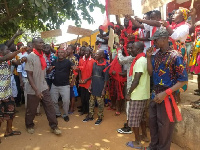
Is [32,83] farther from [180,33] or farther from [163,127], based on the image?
[180,33]

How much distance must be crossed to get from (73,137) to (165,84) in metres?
2.42

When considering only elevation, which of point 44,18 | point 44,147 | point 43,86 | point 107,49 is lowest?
point 44,147

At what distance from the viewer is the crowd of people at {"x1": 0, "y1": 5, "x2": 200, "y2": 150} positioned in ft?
8.78

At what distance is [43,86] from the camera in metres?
4.14

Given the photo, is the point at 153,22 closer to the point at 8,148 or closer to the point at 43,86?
the point at 43,86

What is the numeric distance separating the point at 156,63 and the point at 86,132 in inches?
97.7

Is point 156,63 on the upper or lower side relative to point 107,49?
lower

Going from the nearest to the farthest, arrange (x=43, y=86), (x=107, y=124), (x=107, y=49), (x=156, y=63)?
(x=156, y=63), (x=43, y=86), (x=107, y=124), (x=107, y=49)

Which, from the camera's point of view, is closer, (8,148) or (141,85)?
(141,85)

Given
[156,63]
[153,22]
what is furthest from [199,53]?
[156,63]

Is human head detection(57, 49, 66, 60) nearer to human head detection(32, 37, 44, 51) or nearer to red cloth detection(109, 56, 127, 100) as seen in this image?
human head detection(32, 37, 44, 51)

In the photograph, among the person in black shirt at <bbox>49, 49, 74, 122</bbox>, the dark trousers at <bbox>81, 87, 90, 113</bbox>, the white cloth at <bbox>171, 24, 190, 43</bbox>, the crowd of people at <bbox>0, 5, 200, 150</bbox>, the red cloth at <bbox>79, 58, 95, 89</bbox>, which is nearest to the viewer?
the crowd of people at <bbox>0, 5, 200, 150</bbox>

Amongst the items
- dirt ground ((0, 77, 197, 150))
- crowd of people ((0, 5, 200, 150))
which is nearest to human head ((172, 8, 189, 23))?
crowd of people ((0, 5, 200, 150))

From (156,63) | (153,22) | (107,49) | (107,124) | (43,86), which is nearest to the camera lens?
(156,63)
